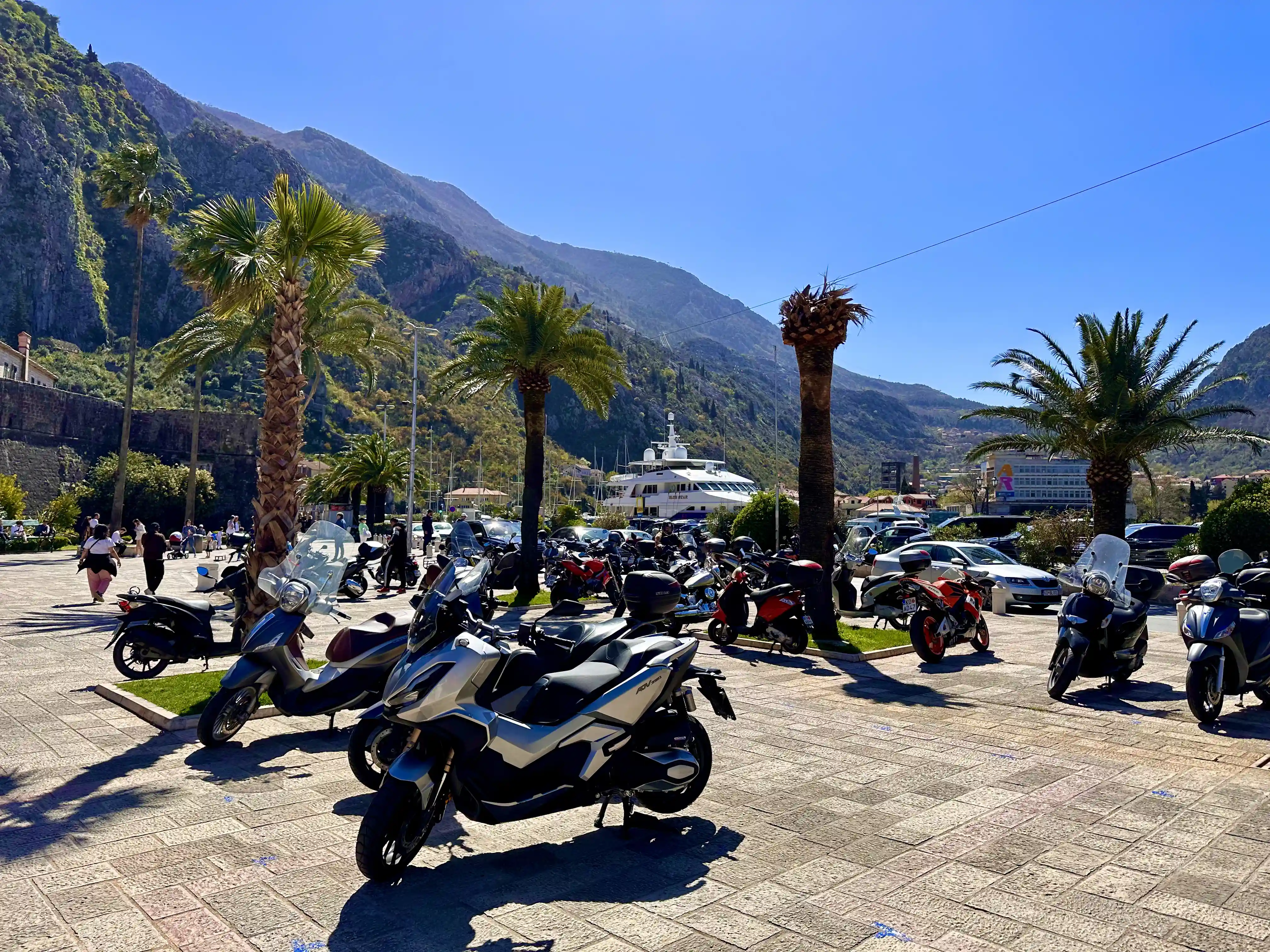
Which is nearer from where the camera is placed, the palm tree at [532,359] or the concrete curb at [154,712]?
the concrete curb at [154,712]

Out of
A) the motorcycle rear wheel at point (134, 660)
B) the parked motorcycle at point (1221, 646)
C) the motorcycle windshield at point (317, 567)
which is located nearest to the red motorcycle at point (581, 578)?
the motorcycle rear wheel at point (134, 660)

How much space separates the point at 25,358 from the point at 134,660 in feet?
242

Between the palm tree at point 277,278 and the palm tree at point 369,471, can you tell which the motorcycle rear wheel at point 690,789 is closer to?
the palm tree at point 277,278

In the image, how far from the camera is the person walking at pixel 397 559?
66.0 ft

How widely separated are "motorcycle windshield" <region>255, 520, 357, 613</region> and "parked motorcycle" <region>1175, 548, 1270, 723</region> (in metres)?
7.18

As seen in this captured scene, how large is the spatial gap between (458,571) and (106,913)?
7.74ft

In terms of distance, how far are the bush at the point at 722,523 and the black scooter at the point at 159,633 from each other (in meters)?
23.9

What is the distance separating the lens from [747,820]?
512 centimetres

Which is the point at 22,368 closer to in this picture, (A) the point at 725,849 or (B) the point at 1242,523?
(B) the point at 1242,523

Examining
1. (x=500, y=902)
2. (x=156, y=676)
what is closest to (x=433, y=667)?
(x=500, y=902)

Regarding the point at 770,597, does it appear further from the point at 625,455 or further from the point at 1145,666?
the point at 625,455

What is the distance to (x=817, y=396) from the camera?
12.8 metres

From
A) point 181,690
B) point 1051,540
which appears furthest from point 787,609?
point 1051,540

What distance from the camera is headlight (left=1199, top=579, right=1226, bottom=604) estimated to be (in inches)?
304
